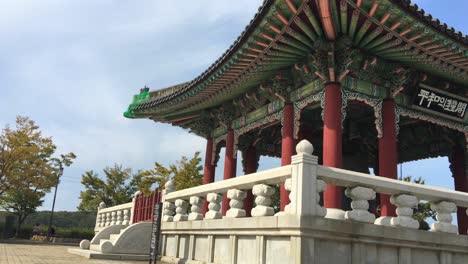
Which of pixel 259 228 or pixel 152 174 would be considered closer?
pixel 259 228

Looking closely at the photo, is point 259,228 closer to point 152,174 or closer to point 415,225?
point 415,225

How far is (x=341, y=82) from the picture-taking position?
456 inches

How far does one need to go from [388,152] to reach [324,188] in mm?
6001

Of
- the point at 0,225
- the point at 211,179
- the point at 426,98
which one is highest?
the point at 426,98

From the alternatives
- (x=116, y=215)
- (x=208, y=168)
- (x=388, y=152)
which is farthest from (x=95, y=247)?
(x=388, y=152)

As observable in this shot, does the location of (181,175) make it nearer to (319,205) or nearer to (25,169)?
(25,169)

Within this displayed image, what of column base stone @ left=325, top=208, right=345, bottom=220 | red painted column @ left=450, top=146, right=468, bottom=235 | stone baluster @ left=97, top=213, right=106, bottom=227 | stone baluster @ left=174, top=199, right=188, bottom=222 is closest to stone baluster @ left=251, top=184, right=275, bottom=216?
column base stone @ left=325, top=208, right=345, bottom=220

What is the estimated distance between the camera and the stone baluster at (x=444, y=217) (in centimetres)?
736

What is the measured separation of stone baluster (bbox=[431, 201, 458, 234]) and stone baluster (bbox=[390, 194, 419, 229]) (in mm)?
646

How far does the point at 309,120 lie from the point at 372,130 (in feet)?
8.85

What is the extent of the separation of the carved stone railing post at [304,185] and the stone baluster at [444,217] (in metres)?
2.63

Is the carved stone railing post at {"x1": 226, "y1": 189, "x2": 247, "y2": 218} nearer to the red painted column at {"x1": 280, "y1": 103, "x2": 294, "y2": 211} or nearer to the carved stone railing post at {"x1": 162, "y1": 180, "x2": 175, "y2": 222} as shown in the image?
the carved stone railing post at {"x1": 162, "y1": 180, "x2": 175, "y2": 222}

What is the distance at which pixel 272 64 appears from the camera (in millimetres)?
12453

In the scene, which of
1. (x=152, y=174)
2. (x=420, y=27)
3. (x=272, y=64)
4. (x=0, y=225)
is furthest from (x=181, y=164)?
(x=420, y=27)
